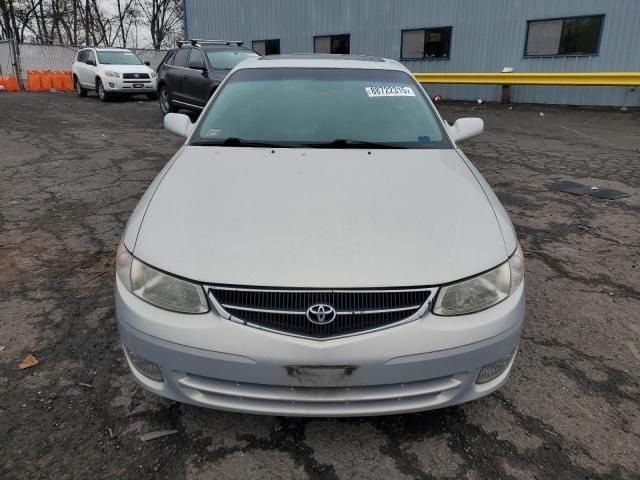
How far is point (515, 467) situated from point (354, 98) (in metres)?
2.43

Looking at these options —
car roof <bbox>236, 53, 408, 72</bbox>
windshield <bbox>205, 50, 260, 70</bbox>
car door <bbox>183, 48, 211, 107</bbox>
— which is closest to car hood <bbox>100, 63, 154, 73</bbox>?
car door <bbox>183, 48, 211, 107</bbox>

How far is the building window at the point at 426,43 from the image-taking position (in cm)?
1591

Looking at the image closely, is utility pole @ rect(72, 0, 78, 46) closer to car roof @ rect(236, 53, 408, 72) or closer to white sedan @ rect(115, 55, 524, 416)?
car roof @ rect(236, 53, 408, 72)

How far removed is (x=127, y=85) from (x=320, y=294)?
1629 cm

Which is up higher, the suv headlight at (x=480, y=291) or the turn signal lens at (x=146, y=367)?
the suv headlight at (x=480, y=291)

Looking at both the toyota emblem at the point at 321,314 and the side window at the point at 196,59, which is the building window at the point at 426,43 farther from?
the toyota emblem at the point at 321,314

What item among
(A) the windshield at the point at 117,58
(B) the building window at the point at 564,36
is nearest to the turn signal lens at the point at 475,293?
(B) the building window at the point at 564,36

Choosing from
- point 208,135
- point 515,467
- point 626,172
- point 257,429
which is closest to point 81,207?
point 208,135

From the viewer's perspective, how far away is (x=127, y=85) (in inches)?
624

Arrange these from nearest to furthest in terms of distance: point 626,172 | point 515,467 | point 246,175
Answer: point 515,467, point 246,175, point 626,172

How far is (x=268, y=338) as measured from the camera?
1808mm

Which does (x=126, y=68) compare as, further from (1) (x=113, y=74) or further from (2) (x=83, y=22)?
(2) (x=83, y=22)

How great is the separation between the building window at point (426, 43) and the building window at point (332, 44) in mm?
2395

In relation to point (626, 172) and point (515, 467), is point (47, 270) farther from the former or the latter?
point (626, 172)
